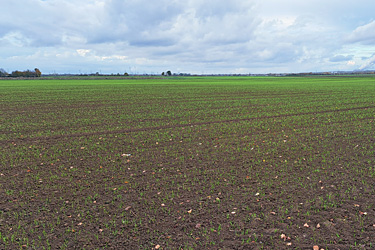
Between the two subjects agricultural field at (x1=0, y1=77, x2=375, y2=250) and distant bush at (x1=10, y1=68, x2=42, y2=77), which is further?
distant bush at (x1=10, y1=68, x2=42, y2=77)

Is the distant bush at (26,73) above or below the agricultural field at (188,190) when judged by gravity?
above

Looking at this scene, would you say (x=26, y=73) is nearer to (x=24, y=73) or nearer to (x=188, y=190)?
(x=24, y=73)

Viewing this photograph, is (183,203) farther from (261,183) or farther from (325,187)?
(325,187)

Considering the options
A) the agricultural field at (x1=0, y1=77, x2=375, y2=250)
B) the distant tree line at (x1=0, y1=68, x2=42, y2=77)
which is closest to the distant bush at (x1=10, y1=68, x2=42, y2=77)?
the distant tree line at (x1=0, y1=68, x2=42, y2=77)

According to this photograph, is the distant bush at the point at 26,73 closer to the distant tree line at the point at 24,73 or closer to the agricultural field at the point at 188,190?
the distant tree line at the point at 24,73

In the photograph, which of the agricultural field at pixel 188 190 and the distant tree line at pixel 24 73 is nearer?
the agricultural field at pixel 188 190

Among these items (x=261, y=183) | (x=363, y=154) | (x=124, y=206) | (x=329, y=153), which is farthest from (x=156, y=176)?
(x=363, y=154)

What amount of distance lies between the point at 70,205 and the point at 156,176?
2698 mm

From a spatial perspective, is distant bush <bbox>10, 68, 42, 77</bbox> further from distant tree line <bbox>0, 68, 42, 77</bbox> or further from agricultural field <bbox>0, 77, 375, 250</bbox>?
agricultural field <bbox>0, 77, 375, 250</bbox>

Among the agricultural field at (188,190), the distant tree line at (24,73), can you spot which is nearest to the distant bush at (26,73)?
the distant tree line at (24,73)

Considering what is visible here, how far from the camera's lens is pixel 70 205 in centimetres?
684

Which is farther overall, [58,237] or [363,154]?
[363,154]

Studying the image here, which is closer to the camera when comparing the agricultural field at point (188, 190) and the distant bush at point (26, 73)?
the agricultural field at point (188, 190)

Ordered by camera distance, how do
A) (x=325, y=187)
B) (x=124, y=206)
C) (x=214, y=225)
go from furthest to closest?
(x=325, y=187), (x=124, y=206), (x=214, y=225)
